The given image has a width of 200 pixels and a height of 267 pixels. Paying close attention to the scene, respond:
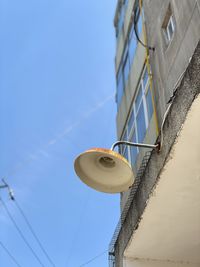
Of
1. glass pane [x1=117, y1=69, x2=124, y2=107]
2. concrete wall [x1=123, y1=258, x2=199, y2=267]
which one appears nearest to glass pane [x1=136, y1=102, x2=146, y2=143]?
glass pane [x1=117, y1=69, x2=124, y2=107]

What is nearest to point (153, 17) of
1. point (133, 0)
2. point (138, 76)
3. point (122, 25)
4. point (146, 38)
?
point (146, 38)

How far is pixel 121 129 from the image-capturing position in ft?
32.9

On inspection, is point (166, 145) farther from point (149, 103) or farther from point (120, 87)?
point (120, 87)

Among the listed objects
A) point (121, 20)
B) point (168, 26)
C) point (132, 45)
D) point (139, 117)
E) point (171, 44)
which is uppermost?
point (121, 20)

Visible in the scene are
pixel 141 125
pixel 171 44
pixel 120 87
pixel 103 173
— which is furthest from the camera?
pixel 120 87

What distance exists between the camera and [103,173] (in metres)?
4.33

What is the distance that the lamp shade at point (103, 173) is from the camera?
4176mm

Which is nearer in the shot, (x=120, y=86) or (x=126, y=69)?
(x=126, y=69)

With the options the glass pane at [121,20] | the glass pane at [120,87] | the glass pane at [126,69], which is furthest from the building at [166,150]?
the glass pane at [121,20]

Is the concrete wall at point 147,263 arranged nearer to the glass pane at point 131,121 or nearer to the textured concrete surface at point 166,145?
the textured concrete surface at point 166,145

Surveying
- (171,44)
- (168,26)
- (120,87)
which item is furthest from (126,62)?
(171,44)

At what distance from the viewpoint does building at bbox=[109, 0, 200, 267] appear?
13.7ft

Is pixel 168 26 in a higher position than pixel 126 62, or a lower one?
lower

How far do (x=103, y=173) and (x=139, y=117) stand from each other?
4.35 meters
